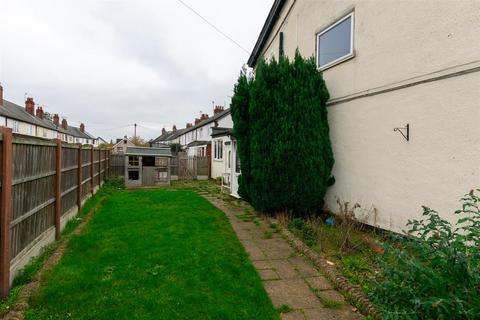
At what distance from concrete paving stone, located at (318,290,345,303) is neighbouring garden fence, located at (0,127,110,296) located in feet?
12.5

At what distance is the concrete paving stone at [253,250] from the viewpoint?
15.7ft

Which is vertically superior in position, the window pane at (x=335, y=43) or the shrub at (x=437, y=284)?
the window pane at (x=335, y=43)

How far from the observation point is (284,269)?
4.27 meters

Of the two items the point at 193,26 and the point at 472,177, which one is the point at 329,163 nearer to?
the point at 472,177

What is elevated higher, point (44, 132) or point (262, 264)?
point (44, 132)

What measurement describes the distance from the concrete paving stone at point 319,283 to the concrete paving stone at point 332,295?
4.2 inches

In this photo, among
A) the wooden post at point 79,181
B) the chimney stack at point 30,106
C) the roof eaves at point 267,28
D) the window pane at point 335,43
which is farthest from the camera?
the chimney stack at point 30,106

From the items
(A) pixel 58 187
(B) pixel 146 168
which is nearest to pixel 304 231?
(A) pixel 58 187

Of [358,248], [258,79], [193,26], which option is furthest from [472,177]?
[193,26]

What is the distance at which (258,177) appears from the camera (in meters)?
7.02

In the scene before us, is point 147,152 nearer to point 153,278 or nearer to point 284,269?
point 153,278

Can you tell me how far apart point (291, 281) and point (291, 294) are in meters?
0.37

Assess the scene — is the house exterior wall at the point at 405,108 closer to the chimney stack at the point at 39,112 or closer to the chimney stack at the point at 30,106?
the chimney stack at the point at 30,106

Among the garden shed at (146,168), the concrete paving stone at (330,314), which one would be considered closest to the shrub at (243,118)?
the concrete paving stone at (330,314)
